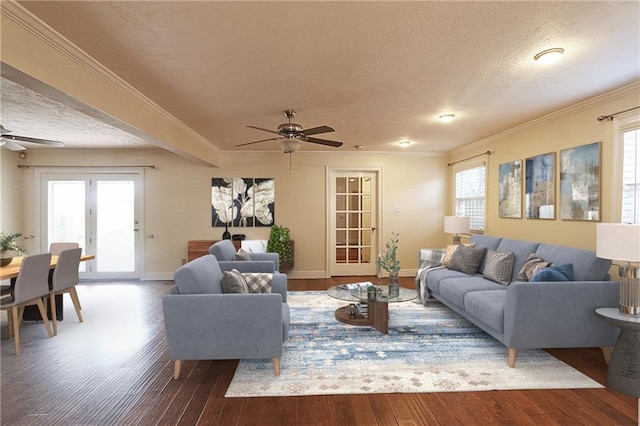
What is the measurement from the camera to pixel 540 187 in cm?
407

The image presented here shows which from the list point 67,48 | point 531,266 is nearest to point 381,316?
point 531,266

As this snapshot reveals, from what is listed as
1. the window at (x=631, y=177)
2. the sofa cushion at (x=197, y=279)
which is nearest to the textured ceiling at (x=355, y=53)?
the window at (x=631, y=177)

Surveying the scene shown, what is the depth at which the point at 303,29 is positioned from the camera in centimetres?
200

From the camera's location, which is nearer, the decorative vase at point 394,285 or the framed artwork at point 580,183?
the framed artwork at point 580,183

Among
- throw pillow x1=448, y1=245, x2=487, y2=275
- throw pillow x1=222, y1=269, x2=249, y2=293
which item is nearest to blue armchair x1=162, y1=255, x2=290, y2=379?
throw pillow x1=222, y1=269, x2=249, y2=293

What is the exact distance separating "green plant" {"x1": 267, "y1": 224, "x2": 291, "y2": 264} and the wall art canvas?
1.36ft

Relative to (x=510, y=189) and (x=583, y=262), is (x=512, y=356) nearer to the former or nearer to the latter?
(x=583, y=262)

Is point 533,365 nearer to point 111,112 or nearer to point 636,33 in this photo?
point 636,33

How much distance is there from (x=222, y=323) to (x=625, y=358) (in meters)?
2.96

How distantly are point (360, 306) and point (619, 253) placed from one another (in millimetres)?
2447

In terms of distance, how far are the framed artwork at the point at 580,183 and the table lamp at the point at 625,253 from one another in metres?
1.06

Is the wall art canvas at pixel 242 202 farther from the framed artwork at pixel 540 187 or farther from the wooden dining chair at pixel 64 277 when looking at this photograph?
the framed artwork at pixel 540 187

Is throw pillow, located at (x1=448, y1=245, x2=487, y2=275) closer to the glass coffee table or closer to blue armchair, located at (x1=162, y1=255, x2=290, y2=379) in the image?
the glass coffee table

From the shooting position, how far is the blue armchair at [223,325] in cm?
245
